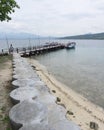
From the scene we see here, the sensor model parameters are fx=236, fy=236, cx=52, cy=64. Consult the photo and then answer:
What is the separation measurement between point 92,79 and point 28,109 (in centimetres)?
1876

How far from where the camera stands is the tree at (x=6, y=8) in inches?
1097

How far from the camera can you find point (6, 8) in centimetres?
2825

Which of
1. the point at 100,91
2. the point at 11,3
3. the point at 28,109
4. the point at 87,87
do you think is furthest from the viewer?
the point at 11,3

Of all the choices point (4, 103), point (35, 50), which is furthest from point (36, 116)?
point (35, 50)

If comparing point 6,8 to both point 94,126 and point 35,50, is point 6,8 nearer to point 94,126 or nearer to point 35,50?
point 94,126

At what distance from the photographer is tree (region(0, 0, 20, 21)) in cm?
2787

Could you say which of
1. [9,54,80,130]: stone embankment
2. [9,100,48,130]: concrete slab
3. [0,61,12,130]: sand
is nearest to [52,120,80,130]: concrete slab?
[9,54,80,130]: stone embankment

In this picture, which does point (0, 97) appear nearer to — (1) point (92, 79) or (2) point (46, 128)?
(2) point (46, 128)

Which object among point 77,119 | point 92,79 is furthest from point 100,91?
point 77,119

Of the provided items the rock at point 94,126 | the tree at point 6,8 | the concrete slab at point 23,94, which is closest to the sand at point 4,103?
the concrete slab at point 23,94

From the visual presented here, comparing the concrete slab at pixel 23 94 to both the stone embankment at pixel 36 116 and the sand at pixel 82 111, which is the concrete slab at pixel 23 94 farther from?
the sand at pixel 82 111

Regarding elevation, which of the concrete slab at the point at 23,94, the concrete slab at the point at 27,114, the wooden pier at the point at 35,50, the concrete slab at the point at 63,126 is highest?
the concrete slab at the point at 27,114

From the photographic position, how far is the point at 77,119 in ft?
41.8

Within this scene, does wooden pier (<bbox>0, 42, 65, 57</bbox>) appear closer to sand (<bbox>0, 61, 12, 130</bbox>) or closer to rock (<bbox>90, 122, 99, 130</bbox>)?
sand (<bbox>0, 61, 12, 130</bbox>)
